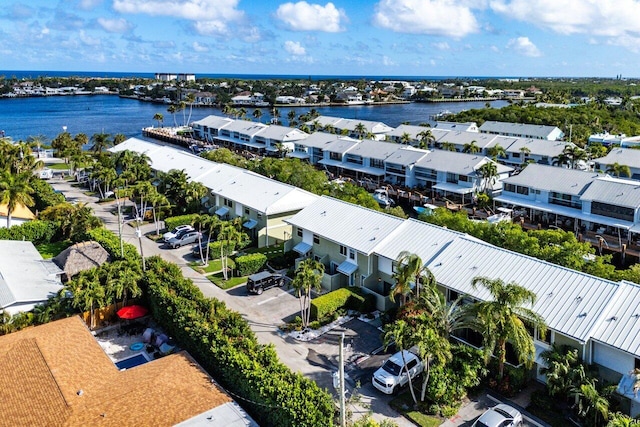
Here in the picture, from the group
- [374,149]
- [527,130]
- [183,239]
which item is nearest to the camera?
[183,239]

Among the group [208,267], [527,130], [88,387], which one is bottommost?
[208,267]

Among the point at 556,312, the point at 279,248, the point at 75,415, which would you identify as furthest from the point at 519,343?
the point at 279,248

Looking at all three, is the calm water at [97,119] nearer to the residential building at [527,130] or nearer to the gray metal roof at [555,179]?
the residential building at [527,130]

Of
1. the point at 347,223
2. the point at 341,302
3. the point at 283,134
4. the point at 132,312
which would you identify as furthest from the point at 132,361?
the point at 283,134

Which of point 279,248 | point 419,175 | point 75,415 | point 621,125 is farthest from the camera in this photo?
point 621,125


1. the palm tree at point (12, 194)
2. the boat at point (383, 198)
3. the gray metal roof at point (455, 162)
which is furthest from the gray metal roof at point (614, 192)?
the palm tree at point (12, 194)

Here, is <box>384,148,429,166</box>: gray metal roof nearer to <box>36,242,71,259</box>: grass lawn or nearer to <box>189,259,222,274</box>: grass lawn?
<box>189,259,222,274</box>: grass lawn

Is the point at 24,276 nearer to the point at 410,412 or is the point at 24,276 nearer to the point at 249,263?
the point at 249,263

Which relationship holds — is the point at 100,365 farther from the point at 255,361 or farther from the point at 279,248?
the point at 279,248
